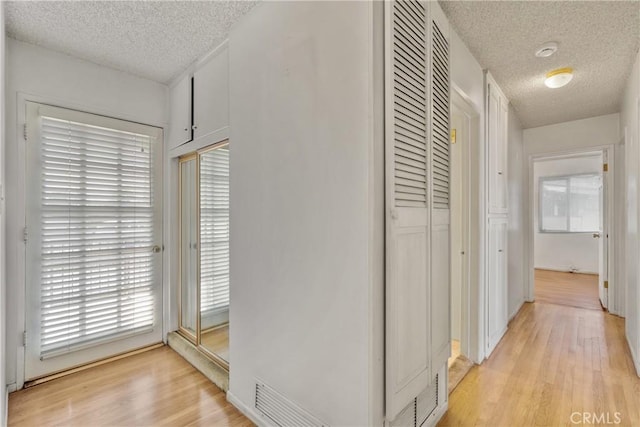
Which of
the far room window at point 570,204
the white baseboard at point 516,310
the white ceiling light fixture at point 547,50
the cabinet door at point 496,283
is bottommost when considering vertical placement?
the white baseboard at point 516,310

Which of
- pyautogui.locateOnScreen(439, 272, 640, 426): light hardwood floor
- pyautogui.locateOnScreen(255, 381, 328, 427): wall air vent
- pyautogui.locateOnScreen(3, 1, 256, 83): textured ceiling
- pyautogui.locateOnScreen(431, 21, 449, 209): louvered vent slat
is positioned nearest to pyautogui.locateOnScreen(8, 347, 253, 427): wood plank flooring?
pyautogui.locateOnScreen(255, 381, 328, 427): wall air vent

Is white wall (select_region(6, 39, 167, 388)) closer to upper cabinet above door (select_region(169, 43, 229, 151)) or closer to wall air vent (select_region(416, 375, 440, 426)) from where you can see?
upper cabinet above door (select_region(169, 43, 229, 151))

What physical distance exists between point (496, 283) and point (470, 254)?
671 mm

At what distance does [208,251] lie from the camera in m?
2.75

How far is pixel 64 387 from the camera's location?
2258 millimetres

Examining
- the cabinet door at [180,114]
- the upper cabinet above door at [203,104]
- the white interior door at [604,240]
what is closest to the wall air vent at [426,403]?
the upper cabinet above door at [203,104]

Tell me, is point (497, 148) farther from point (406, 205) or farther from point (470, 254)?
point (406, 205)

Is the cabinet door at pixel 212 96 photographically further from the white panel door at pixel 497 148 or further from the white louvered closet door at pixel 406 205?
the white panel door at pixel 497 148

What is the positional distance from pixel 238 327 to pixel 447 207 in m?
1.53

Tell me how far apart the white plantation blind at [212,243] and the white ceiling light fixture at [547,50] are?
268 cm

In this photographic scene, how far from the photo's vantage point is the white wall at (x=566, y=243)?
5.98 meters

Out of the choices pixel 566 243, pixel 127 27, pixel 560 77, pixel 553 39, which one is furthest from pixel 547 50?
pixel 566 243

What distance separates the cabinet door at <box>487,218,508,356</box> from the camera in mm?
2750

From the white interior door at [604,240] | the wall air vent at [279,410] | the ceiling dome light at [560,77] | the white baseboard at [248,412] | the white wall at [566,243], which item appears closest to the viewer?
the wall air vent at [279,410]
